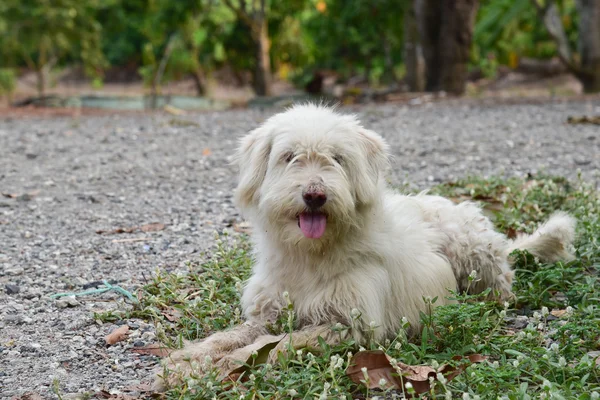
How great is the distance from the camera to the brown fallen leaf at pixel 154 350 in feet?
13.7

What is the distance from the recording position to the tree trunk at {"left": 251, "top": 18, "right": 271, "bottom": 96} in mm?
19578

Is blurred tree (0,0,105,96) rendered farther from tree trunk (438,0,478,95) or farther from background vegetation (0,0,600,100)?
tree trunk (438,0,478,95)

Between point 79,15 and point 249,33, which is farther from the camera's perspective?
point 79,15

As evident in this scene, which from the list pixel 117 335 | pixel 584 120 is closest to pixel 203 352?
pixel 117 335

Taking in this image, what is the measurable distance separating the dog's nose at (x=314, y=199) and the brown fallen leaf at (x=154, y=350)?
111cm

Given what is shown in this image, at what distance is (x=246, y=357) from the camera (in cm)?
386

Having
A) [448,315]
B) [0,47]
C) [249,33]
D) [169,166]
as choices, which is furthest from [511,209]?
[0,47]

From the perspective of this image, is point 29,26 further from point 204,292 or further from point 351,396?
point 351,396

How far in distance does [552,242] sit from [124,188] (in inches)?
187

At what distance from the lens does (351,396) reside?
3.59 m

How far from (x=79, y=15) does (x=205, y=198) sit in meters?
16.2

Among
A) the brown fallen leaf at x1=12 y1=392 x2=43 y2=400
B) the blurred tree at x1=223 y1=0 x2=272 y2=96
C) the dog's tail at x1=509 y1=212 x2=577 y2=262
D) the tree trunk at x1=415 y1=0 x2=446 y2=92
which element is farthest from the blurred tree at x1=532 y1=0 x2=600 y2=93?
the brown fallen leaf at x1=12 y1=392 x2=43 y2=400

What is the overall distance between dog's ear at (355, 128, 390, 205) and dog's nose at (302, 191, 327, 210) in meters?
0.29

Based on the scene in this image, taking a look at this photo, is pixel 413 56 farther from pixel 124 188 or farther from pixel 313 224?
pixel 313 224
